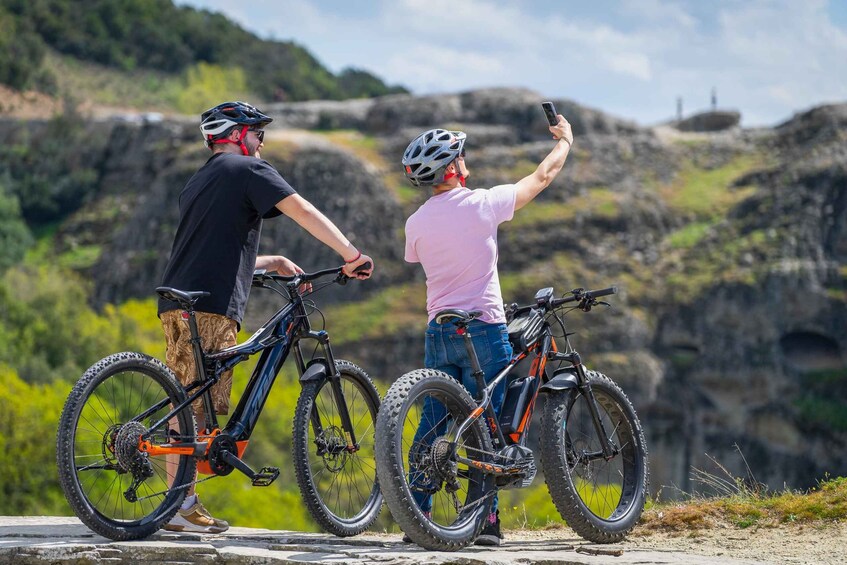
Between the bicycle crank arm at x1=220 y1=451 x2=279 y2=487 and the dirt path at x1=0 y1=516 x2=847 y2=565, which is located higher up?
the bicycle crank arm at x1=220 y1=451 x2=279 y2=487

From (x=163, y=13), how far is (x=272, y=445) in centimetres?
10678

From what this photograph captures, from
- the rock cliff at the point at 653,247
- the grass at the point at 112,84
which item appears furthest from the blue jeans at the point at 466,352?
the grass at the point at 112,84

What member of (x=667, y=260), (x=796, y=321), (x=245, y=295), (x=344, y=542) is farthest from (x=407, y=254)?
(x=667, y=260)

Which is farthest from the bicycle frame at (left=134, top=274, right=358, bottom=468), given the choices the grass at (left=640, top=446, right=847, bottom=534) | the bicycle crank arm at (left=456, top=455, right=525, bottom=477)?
the grass at (left=640, top=446, right=847, bottom=534)

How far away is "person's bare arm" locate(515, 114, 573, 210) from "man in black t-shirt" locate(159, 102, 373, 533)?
1.00 m

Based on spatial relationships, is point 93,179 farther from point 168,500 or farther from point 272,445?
point 168,500

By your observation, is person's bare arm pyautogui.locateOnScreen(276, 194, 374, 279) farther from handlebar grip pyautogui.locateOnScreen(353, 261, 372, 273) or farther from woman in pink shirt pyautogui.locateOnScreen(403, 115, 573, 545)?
woman in pink shirt pyautogui.locateOnScreen(403, 115, 573, 545)

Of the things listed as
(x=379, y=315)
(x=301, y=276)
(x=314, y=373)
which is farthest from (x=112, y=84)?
(x=314, y=373)

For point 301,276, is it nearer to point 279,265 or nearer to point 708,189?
point 279,265

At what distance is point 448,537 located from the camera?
6770 mm

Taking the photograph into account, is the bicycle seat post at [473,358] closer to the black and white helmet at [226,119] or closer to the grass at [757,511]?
the black and white helmet at [226,119]

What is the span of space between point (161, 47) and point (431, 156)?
451ft

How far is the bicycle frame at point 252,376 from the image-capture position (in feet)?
22.9

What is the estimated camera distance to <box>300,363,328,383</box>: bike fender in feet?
24.5
